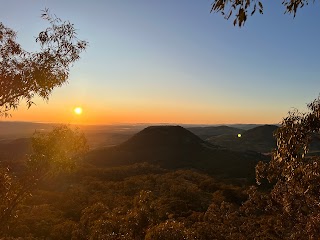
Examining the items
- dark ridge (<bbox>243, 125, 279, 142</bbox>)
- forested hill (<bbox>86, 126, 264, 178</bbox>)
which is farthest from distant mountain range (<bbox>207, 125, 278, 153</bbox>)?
forested hill (<bbox>86, 126, 264, 178</bbox>)

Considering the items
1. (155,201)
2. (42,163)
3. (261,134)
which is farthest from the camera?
(261,134)

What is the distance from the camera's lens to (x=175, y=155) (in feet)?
316

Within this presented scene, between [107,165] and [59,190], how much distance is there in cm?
3541

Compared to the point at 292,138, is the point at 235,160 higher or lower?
lower

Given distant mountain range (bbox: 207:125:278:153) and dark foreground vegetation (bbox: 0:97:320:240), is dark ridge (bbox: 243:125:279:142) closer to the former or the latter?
distant mountain range (bbox: 207:125:278:153)

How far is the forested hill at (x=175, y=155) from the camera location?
3226 inches

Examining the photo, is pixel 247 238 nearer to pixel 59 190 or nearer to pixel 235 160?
pixel 59 190

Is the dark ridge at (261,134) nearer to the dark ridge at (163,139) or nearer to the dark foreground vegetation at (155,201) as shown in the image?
the dark ridge at (163,139)

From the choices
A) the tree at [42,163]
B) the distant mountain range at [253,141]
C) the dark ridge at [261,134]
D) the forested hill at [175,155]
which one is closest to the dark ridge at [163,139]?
the forested hill at [175,155]

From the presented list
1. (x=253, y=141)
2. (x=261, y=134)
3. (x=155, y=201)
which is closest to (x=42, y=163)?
(x=155, y=201)

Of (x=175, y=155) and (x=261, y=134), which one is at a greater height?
(x=261, y=134)

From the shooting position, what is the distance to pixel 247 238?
23188 millimetres

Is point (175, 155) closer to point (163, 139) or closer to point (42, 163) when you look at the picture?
point (163, 139)

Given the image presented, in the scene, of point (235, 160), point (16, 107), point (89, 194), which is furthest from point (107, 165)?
point (16, 107)
